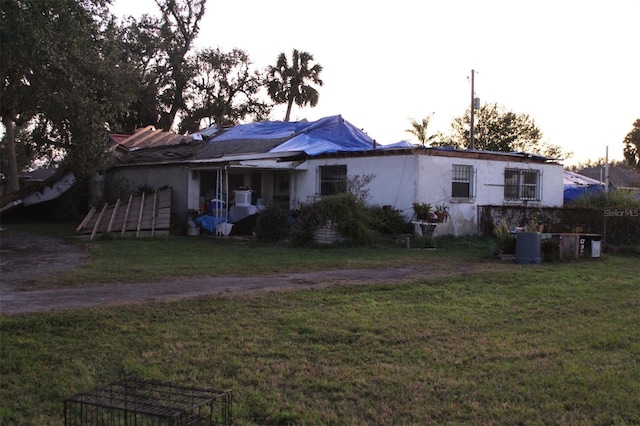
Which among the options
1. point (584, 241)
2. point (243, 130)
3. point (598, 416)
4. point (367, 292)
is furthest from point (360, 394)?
point (243, 130)

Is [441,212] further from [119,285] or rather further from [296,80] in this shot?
[296,80]

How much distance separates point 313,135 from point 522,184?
777cm

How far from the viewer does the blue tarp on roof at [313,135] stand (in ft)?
70.3

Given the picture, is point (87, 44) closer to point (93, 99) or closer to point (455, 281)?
point (93, 99)

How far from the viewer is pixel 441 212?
57.0 feet

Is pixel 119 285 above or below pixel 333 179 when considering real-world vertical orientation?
below

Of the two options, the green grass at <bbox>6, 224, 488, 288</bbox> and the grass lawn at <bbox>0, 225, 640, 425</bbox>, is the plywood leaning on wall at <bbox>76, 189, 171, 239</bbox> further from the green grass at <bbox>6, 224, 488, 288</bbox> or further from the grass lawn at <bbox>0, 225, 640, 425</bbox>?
the grass lawn at <bbox>0, 225, 640, 425</bbox>

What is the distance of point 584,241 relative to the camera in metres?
14.1

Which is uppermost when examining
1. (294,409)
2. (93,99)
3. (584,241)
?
(93,99)

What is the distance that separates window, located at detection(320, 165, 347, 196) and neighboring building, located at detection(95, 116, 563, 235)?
3 centimetres

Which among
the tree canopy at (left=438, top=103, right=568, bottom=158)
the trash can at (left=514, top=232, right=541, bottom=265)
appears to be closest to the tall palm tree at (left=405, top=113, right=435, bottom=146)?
the tree canopy at (left=438, top=103, right=568, bottom=158)

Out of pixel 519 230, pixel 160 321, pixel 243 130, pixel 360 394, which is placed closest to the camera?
pixel 360 394

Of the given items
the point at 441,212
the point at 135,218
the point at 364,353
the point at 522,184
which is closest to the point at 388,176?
the point at 441,212

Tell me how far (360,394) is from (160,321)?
10.3 ft
